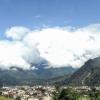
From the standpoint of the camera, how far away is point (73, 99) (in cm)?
16112

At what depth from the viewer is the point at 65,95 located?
17912 centimetres

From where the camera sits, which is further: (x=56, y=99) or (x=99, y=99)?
(x=56, y=99)

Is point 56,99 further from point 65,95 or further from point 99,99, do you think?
point 99,99

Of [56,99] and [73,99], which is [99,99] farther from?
[56,99]

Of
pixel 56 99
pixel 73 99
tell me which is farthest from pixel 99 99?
pixel 56 99

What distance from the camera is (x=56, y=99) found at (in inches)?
7106

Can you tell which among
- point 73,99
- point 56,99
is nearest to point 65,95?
point 56,99

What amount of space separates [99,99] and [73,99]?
11.2 meters

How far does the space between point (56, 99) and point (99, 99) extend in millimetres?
25226

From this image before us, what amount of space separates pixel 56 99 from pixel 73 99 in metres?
20.7

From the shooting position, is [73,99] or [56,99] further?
[56,99]

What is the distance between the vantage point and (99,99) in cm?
16275

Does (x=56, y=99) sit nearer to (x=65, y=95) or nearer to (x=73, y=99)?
(x=65, y=95)
